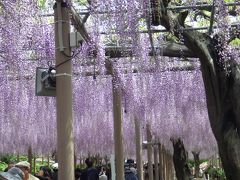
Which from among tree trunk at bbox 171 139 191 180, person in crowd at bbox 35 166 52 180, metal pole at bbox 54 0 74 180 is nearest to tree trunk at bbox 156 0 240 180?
metal pole at bbox 54 0 74 180

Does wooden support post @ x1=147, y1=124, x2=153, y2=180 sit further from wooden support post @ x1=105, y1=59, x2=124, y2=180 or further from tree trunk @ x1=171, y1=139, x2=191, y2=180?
wooden support post @ x1=105, y1=59, x2=124, y2=180

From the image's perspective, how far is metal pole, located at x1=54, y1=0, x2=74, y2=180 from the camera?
199 inches

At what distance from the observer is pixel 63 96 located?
518 cm

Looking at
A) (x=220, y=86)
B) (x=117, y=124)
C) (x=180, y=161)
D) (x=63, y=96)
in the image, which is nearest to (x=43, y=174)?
(x=117, y=124)

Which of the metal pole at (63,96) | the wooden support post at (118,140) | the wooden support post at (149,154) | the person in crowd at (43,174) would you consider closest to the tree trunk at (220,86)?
the metal pole at (63,96)

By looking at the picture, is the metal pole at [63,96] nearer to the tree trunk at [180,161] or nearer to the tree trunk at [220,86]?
the tree trunk at [220,86]

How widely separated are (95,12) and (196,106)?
7586 mm

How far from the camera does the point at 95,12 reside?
20.0 ft

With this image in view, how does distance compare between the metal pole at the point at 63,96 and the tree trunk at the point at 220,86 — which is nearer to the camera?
the metal pole at the point at 63,96

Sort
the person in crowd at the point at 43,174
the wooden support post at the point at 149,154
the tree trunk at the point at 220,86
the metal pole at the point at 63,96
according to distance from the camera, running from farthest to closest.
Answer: the wooden support post at the point at 149,154 < the person in crowd at the point at 43,174 < the tree trunk at the point at 220,86 < the metal pole at the point at 63,96

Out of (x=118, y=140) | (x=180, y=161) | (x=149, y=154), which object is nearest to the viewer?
(x=118, y=140)

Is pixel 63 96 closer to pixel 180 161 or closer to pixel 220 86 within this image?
pixel 220 86

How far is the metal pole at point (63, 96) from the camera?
5051 millimetres

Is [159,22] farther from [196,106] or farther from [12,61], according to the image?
[196,106]
